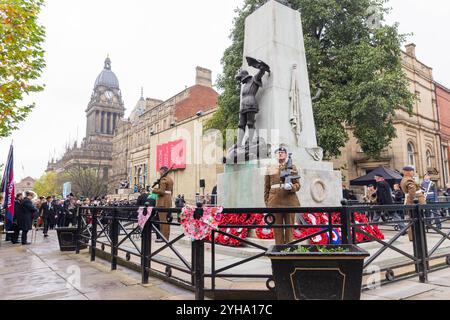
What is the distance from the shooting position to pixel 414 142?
29.9 meters

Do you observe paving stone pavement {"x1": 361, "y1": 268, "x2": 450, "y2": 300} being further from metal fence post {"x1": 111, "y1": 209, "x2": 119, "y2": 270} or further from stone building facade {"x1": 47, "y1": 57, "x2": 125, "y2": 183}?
stone building facade {"x1": 47, "y1": 57, "x2": 125, "y2": 183}

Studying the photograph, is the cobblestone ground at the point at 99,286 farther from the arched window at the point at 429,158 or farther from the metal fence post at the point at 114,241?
the arched window at the point at 429,158

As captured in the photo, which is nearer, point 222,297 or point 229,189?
point 222,297

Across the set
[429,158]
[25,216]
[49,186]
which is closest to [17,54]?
[25,216]

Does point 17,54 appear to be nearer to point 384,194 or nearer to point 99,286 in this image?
point 99,286

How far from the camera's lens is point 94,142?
111375 mm

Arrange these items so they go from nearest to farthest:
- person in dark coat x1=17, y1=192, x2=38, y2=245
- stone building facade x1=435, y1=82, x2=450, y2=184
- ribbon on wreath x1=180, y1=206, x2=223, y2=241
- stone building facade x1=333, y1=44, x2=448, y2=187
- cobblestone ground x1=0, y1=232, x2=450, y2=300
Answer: ribbon on wreath x1=180, y1=206, x2=223, y2=241 → cobblestone ground x1=0, y1=232, x2=450, y2=300 → person in dark coat x1=17, y1=192, x2=38, y2=245 → stone building facade x1=333, y1=44, x2=448, y2=187 → stone building facade x1=435, y1=82, x2=450, y2=184

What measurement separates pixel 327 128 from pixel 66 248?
537 inches

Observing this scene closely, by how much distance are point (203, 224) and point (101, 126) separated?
12194 cm

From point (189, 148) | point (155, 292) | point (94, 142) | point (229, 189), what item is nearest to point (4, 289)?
point (155, 292)

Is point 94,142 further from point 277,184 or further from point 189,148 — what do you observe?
point 277,184

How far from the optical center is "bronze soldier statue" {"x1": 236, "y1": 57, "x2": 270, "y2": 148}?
8672mm

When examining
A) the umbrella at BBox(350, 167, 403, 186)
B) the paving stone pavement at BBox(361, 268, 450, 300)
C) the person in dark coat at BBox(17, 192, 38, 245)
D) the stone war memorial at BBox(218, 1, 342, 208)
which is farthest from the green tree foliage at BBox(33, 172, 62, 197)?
the paving stone pavement at BBox(361, 268, 450, 300)

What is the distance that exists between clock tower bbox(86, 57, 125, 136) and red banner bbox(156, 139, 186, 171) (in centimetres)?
7799
